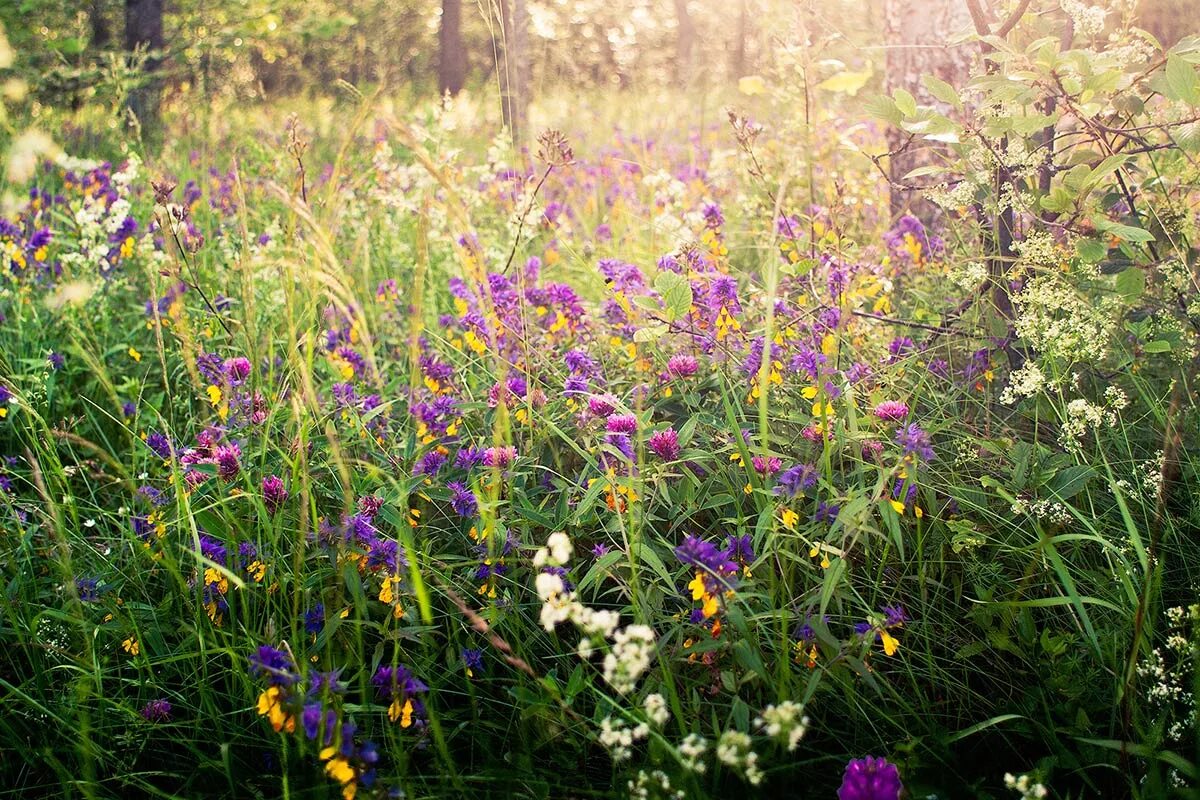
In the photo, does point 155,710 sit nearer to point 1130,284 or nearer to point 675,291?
point 675,291

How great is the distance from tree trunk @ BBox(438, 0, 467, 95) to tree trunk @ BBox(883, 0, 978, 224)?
7.24m

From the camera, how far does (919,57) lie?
3209 millimetres

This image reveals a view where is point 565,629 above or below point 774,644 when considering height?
below

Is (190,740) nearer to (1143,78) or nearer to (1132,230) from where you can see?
(1132,230)

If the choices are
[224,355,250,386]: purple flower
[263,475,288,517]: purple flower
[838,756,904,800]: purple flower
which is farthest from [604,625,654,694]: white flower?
[224,355,250,386]: purple flower

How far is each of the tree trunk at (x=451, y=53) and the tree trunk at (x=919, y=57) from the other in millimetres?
7239

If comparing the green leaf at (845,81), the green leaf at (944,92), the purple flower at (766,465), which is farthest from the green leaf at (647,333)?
the green leaf at (845,81)

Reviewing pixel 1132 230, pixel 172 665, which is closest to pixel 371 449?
pixel 172 665

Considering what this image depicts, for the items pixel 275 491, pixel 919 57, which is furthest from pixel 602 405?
pixel 919 57

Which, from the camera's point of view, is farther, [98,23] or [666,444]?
[98,23]

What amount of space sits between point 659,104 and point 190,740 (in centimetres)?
834

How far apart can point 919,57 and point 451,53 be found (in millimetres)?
8089

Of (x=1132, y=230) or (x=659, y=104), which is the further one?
(x=659, y=104)

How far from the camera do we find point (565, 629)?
1694 millimetres
